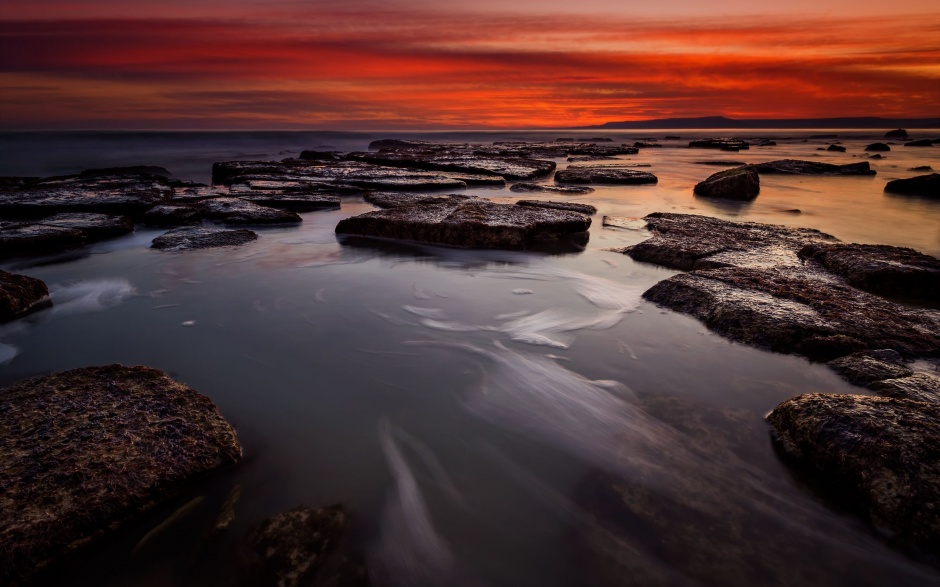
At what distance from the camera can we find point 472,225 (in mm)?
4285

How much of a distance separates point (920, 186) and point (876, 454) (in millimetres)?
9571

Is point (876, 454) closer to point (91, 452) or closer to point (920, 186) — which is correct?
point (91, 452)

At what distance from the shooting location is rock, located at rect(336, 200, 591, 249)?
167 inches

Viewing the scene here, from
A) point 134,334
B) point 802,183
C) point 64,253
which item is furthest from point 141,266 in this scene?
point 802,183

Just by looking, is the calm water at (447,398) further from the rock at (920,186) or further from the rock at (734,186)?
the rock at (920,186)

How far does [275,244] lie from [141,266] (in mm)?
1129

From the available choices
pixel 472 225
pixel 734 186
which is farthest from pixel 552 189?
pixel 472 225

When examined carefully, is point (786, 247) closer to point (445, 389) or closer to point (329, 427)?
point (445, 389)

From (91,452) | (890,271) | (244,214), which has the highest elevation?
(890,271)

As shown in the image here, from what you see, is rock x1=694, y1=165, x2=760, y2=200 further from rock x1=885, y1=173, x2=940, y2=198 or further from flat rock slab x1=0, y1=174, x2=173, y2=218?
flat rock slab x1=0, y1=174, x2=173, y2=218

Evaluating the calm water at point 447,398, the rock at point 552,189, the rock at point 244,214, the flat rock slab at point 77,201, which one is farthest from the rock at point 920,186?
the flat rock slab at point 77,201

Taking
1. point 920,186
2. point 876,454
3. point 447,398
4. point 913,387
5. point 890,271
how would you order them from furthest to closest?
point 920,186
point 890,271
point 447,398
point 913,387
point 876,454

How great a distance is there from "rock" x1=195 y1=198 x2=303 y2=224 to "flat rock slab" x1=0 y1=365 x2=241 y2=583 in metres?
3.93

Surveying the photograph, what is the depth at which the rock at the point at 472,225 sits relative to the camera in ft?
13.9
